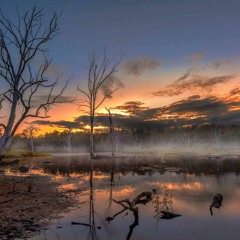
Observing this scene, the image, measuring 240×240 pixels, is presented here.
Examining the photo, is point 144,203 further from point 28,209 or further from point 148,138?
point 148,138

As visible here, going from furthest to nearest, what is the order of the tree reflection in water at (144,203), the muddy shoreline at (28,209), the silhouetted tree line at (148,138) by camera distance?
1. the silhouetted tree line at (148,138)
2. the tree reflection in water at (144,203)
3. the muddy shoreline at (28,209)

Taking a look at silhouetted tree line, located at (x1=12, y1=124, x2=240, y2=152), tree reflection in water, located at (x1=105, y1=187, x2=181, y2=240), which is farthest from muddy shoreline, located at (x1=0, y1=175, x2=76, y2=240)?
silhouetted tree line, located at (x1=12, y1=124, x2=240, y2=152)

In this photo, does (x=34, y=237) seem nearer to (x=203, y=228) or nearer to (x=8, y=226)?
(x=8, y=226)

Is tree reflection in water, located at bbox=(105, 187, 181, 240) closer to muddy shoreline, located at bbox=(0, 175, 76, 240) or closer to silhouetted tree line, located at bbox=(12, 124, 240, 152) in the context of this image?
muddy shoreline, located at bbox=(0, 175, 76, 240)

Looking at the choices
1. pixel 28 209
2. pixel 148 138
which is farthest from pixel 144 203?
pixel 148 138

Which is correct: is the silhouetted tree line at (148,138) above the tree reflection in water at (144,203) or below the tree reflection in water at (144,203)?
above

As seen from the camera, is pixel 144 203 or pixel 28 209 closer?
pixel 28 209

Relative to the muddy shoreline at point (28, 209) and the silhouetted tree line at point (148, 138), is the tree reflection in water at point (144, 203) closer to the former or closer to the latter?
the muddy shoreline at point (28, 209)

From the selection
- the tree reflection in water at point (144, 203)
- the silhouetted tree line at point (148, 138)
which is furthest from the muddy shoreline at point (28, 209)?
the silhouetted tree line at point (148, 138)

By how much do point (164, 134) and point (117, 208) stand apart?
180985 mm

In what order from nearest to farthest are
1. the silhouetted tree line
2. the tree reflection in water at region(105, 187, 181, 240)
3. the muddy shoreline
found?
the muddy shoreline < the tree reflection in water at region(105, 187, 181, 240) < the silhouetted tree line

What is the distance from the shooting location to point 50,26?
20625 mm

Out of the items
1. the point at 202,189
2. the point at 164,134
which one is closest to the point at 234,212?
the point at 202,189

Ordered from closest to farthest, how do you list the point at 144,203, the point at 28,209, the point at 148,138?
1. the point at 28,209
2. the point at 144,203
3. the point at 148,138
